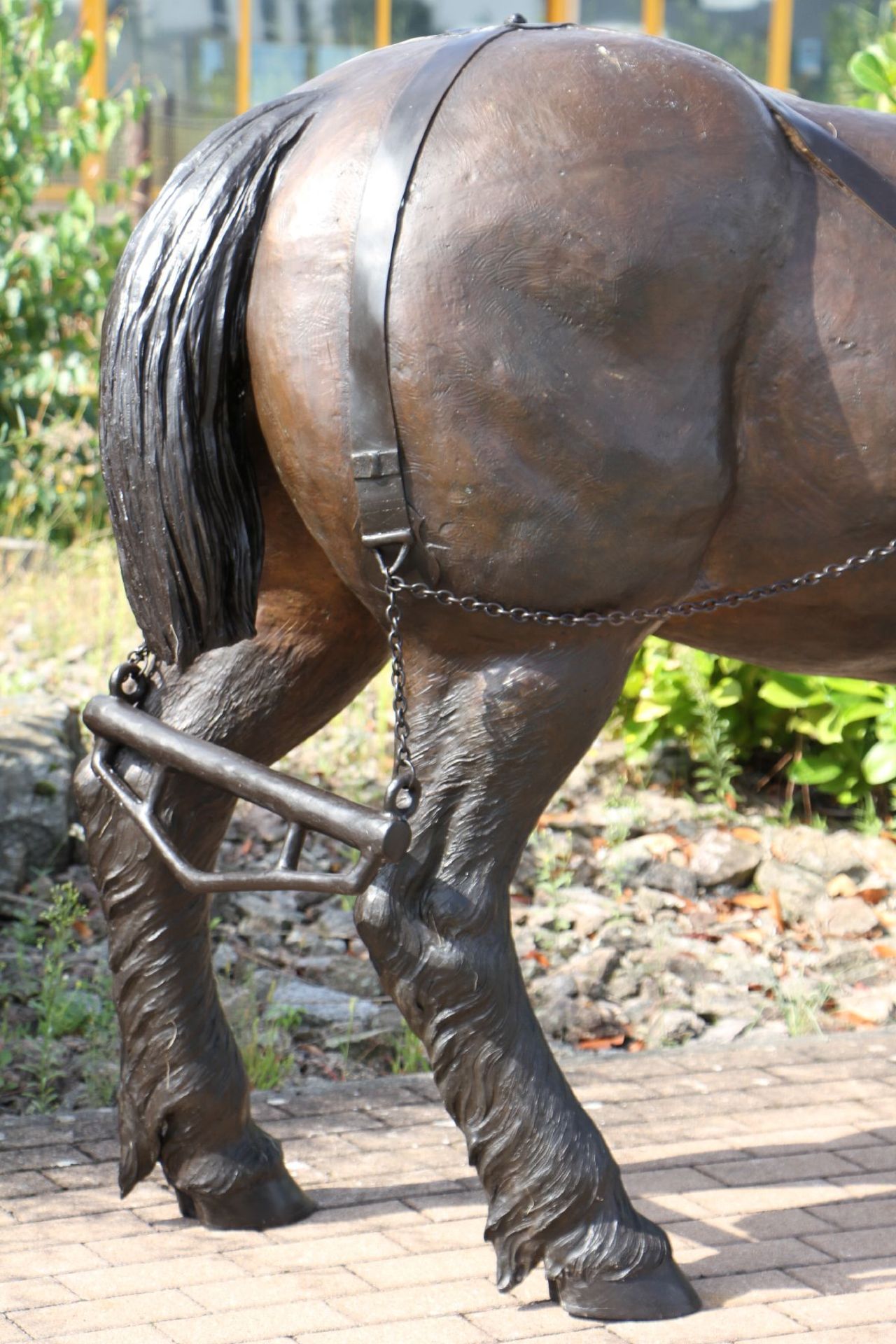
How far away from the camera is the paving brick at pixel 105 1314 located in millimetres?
2416

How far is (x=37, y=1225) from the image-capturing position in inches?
110

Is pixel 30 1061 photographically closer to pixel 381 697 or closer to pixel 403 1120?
pixel 403 1120

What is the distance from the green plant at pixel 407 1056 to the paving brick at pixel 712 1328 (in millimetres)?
1237

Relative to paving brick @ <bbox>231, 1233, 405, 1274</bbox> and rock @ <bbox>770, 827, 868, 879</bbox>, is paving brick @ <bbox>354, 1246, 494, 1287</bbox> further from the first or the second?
rock @ <bbox>770, 827, 868, 879</bbox>

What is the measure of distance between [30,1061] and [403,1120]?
2.88 ft

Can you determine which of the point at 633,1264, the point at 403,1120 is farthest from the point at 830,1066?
the point at 633,1264

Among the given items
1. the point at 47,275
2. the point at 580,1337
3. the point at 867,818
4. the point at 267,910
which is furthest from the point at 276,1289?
the point at 47,275

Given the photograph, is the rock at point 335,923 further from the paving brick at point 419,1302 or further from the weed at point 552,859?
the paving brick at point 419,1302

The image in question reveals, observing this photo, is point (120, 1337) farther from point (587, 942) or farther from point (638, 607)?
point (587, 942)

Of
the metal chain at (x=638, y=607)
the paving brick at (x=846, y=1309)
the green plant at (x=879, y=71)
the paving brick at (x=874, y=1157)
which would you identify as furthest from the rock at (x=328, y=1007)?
the green plant at (x=879, y=71)

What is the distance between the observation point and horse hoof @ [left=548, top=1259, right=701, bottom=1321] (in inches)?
96.3

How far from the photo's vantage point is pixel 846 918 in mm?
4562

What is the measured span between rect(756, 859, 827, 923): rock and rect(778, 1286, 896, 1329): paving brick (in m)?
2.10

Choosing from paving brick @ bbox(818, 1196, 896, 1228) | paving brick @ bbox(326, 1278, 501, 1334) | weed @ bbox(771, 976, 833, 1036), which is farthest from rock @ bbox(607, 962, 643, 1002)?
paving brick @ bbox(326, 1278, 501, 1334)
